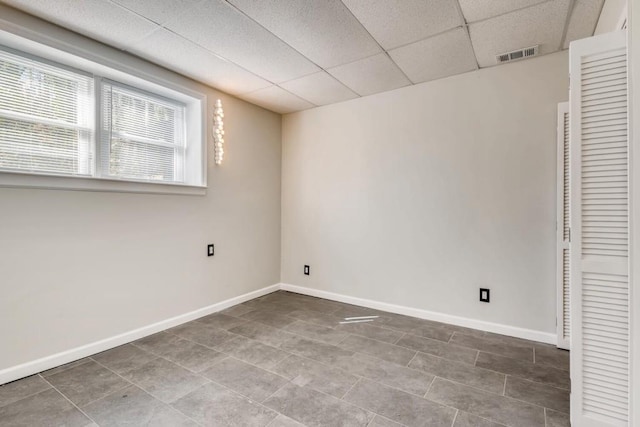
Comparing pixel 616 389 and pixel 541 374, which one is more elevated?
pixel 616 389

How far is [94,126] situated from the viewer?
249 centimetres

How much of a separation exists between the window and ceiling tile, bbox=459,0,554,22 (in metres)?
2.54

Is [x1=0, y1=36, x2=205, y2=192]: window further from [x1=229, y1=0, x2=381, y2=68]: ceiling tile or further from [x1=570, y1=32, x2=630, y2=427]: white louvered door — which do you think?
[x1=570, y1=32, x2=630, y2=427]: white louvered door

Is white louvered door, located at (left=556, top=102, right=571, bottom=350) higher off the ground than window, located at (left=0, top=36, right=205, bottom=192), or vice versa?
window, located at (left=0, top=36, right=205, bottom=192)

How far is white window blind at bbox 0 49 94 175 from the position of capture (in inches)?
83.6

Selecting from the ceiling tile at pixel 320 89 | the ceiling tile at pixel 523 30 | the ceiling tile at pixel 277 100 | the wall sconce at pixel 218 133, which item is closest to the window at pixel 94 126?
the wall sconce at pixel 218 133

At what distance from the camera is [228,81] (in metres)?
3.17

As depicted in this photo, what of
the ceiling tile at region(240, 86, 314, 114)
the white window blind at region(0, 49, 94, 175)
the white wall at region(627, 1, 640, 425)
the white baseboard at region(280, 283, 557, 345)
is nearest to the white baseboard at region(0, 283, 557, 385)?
the white baseboard at region(280, 283, 557, 345)

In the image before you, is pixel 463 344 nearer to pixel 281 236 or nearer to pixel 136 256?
pixel 281 236

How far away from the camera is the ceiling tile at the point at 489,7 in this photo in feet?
6.43

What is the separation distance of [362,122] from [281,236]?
1900 mm

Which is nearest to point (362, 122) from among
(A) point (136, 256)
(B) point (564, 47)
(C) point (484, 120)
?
(C) point (484, 120)

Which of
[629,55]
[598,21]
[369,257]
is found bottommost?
[369,257]

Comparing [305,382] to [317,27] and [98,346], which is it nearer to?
[98,346]
